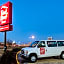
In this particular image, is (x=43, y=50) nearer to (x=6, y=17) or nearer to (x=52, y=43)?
(x=52, y=43)

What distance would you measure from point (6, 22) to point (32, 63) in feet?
39.6

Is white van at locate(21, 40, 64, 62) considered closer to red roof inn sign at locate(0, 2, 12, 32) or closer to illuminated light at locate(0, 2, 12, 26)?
red roof inn sign at locate(0, 2, 12, 32)

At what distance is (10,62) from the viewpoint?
36.1ft

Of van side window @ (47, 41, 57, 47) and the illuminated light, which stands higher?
the illuminated light

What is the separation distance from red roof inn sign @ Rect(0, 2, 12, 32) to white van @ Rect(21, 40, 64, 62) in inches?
366

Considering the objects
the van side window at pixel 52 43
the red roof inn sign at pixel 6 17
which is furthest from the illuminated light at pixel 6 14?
the van side window at pixel 52 43

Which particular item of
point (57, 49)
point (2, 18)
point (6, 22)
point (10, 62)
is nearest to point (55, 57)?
point (57, 49)

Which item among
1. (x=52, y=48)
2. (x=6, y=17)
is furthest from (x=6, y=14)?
(x=52, y=48)

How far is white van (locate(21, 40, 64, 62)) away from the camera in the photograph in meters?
14.2

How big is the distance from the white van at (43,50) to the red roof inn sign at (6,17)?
30.5 feet

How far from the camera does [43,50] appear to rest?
15.0m

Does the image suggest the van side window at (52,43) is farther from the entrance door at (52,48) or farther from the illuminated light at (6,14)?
the illuminated light at (6,14)

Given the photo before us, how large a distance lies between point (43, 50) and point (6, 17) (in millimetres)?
11618

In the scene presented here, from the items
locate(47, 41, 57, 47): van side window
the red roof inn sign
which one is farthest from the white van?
the red roof inn sign
